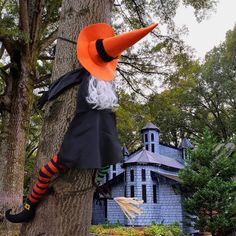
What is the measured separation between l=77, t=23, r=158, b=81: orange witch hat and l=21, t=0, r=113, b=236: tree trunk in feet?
0.55

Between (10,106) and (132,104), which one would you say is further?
(132,104)

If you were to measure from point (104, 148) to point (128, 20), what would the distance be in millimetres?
8088

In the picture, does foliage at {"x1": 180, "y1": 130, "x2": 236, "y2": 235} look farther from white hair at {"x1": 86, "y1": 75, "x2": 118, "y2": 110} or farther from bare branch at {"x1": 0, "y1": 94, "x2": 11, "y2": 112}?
white hair at {"x1": 86, "y1": 75, "x2": 118, "y2": 110}

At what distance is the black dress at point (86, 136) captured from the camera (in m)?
1.72

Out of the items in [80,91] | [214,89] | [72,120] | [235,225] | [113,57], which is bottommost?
[235,225]

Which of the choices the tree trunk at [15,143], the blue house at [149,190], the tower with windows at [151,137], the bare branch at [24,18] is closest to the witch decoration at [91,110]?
the tree trunk at [15,143]

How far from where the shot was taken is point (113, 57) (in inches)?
74.4

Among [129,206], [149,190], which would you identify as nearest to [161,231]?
[149,190]

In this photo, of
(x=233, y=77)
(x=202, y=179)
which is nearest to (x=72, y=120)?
(x=202, y=179)

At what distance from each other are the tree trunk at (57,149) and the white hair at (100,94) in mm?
122

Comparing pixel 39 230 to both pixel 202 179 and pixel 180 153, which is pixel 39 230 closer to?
pixel 202 179

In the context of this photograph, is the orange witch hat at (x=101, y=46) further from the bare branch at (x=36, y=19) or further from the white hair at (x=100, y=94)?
the bare branch at (x=36, y=19)

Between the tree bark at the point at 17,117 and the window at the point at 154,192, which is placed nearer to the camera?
the tree bark at the point at 17,117

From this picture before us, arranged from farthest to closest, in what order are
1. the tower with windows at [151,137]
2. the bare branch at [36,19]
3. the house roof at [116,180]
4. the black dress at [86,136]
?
the tower with windows at [151,137] < the house roof at [116,180] < the bare branch at [36,19] < the black dress at [86,136]
